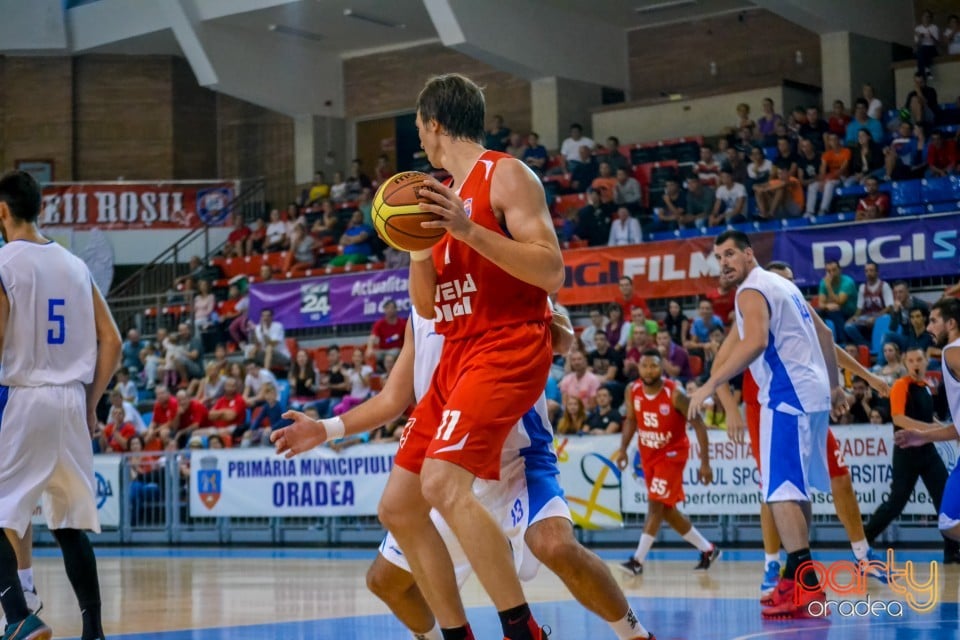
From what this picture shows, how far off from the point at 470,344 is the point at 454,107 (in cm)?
88

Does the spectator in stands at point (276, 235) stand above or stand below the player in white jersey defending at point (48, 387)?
above

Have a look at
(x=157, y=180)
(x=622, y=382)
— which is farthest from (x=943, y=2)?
(x=157, y=180)

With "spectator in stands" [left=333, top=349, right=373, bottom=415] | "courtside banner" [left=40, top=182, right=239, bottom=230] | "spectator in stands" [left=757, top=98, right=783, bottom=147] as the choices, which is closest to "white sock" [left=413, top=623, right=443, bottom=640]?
"spectator in stands" [left=333, top=349, right=373, bottom=415]

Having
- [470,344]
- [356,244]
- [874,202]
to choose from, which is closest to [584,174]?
[356,244]

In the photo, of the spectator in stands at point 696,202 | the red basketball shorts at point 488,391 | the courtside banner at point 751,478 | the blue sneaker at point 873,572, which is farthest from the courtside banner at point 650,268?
the red basketball shorts at point 488,391

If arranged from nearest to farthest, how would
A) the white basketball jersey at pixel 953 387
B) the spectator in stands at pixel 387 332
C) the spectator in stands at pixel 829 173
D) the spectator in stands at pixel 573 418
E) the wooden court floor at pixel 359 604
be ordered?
1. the wooden court floor at pixel 359 604
2. the white basketball jersey at pixel 953 387
3. the spectator in stands at pixel 573 418
4. the spectator in stands at pixel 829 173
5. the spectator in stands at pixel 387 332

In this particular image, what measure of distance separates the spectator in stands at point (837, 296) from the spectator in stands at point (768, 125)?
4.65 meters

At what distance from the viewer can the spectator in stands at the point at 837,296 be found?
51.8 feet

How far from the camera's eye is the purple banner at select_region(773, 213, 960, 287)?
1586cm

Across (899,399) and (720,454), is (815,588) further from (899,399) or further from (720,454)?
(720,454)

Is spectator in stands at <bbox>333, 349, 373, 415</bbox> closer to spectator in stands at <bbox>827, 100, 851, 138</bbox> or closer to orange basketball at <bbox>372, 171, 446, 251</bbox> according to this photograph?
spectator in stands at <bbox>827, 100, 851, 138</bbox>

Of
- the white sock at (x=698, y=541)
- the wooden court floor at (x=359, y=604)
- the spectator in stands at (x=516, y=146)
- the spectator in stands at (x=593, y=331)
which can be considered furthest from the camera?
the spectator in stands at (x=516, y=146)

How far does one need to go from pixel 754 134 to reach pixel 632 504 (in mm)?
8531

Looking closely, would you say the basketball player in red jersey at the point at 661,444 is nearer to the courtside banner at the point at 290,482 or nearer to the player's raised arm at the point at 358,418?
the courtside banner at the point at 290,482
